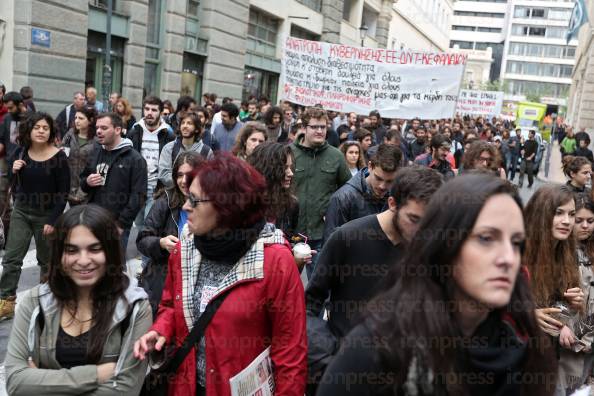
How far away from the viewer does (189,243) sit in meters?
2.82

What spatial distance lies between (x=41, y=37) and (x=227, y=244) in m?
11.8

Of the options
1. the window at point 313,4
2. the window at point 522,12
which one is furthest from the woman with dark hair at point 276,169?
the window at point 522,12

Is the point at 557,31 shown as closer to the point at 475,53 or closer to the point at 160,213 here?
the point at 475,53

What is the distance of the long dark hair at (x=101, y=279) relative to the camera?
2.66 m

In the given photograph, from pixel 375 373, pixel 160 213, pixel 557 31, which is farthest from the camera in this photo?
pixel 557 31

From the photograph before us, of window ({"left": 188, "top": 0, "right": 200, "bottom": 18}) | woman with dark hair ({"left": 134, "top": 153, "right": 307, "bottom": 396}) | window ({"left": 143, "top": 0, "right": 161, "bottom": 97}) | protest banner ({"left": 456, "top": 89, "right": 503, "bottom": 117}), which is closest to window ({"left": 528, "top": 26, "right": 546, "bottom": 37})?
protest banner ({"left": 456, "top": 89, "right": 503, "bottom": 117})

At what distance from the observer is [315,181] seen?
238 inches

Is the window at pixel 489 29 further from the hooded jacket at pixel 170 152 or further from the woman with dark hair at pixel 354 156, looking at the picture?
the hooded jacket at pixel 170 152

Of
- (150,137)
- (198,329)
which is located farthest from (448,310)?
(150,137)

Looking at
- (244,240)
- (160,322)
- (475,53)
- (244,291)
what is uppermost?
(475,53)

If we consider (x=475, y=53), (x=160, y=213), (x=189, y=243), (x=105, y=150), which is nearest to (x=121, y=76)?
(x=105, y=150)

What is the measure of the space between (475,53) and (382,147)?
370ft

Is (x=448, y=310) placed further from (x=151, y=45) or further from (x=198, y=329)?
(x=151, y=45)

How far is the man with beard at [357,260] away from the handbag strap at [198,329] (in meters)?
0.61
